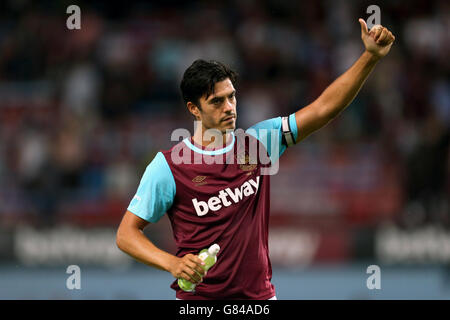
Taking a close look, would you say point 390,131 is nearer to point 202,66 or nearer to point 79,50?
point 79,50

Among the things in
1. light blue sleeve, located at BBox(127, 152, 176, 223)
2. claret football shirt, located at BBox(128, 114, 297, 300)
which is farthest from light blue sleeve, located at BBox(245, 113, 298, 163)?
light blue sleeve, located at BBox(127, 152, 176, 223)

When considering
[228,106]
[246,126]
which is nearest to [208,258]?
[228,106]

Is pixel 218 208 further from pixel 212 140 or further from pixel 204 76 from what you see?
pixel 204 76

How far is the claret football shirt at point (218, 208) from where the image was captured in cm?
455

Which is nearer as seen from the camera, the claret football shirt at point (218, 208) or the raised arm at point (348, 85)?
the raised arm at point (348, 85)

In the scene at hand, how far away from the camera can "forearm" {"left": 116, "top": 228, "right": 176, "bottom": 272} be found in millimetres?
4344

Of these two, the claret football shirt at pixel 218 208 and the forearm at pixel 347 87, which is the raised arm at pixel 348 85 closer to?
the forearm at pixel 347 87

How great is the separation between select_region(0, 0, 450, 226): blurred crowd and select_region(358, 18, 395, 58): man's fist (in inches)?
299

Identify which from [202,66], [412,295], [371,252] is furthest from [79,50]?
[202,66]

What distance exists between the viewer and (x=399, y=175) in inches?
482

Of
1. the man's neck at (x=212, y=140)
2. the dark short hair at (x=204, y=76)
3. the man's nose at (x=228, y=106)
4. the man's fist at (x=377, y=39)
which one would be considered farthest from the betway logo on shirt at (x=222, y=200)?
the man's fist at (x=377, y=39)

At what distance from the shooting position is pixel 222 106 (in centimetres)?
457

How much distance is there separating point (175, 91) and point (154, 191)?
9.76 m
